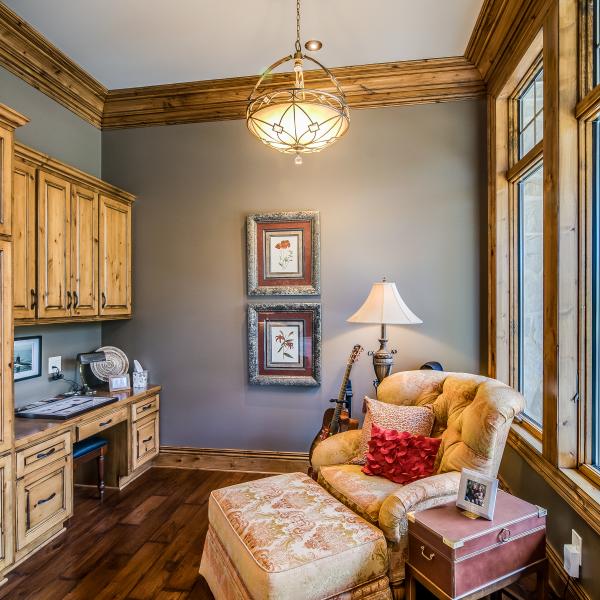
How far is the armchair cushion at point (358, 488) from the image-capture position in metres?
1.98

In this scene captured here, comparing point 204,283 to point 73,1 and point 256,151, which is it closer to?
point 256,151

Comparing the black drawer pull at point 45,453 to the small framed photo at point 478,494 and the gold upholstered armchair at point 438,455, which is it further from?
the small framed photo at point 478,494

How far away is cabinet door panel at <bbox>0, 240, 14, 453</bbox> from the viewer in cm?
216

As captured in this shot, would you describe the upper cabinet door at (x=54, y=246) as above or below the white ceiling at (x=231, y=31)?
below

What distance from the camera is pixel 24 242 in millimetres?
2574

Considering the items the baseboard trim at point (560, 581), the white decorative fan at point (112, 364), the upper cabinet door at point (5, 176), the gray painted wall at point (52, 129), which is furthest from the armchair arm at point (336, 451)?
the gray painted wall at point (52, 129)

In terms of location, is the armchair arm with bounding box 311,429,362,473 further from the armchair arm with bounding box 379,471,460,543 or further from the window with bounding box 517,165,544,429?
the window with bounding box 517,165,544,429

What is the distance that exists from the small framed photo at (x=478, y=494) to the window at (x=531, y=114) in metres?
1.98

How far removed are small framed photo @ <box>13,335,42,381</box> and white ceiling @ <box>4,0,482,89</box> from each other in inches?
81.9

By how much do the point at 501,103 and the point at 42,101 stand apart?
11.0 ft

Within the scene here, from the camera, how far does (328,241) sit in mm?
3434

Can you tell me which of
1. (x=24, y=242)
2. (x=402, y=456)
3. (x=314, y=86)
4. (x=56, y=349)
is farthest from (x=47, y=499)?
(x=314, y=86)

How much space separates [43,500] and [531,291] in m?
3.20

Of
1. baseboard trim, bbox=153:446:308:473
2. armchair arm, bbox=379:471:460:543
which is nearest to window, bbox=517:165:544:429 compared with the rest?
armchair arm, bbox=379:471:460:543
